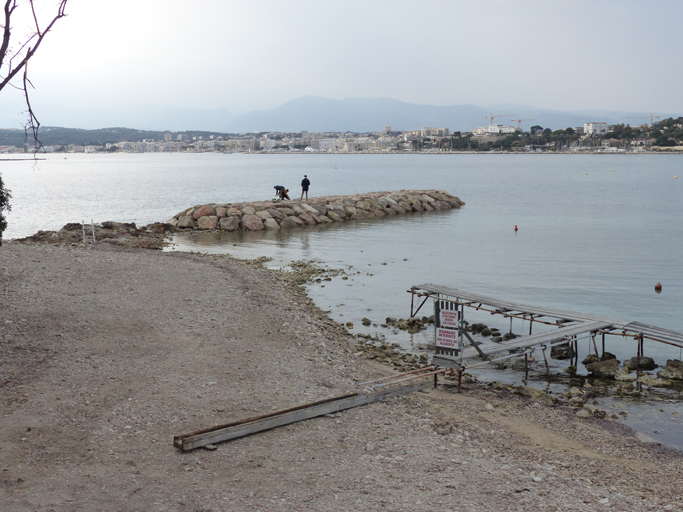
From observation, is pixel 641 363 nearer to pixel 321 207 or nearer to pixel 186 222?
pixel 186 222

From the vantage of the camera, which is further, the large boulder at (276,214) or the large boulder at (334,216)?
the large boulder at (334,216)

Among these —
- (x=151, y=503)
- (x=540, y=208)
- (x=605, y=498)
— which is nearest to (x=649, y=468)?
(x=605, y=498)

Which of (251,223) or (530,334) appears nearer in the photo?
(530,334)

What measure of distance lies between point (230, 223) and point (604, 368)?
81.8ft

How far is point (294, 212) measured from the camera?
37.1 meters

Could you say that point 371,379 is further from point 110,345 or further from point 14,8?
point 14,8

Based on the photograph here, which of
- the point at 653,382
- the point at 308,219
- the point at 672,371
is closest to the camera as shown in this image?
the point at 653,382

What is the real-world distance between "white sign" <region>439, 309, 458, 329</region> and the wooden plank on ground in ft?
4.88

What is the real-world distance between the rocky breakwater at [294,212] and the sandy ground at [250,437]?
2099 cm

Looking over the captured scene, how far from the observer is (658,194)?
66.1m

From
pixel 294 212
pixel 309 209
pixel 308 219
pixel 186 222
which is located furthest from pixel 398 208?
pixel 186 222

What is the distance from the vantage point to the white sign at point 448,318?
10562mm

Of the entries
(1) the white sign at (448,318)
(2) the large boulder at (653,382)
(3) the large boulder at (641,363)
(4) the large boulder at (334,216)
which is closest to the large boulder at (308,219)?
(4) the large boulder at (334,216)

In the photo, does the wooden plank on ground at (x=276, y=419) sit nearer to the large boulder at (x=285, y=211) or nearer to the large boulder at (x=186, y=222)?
the large boulder at (x=186, y=222)
